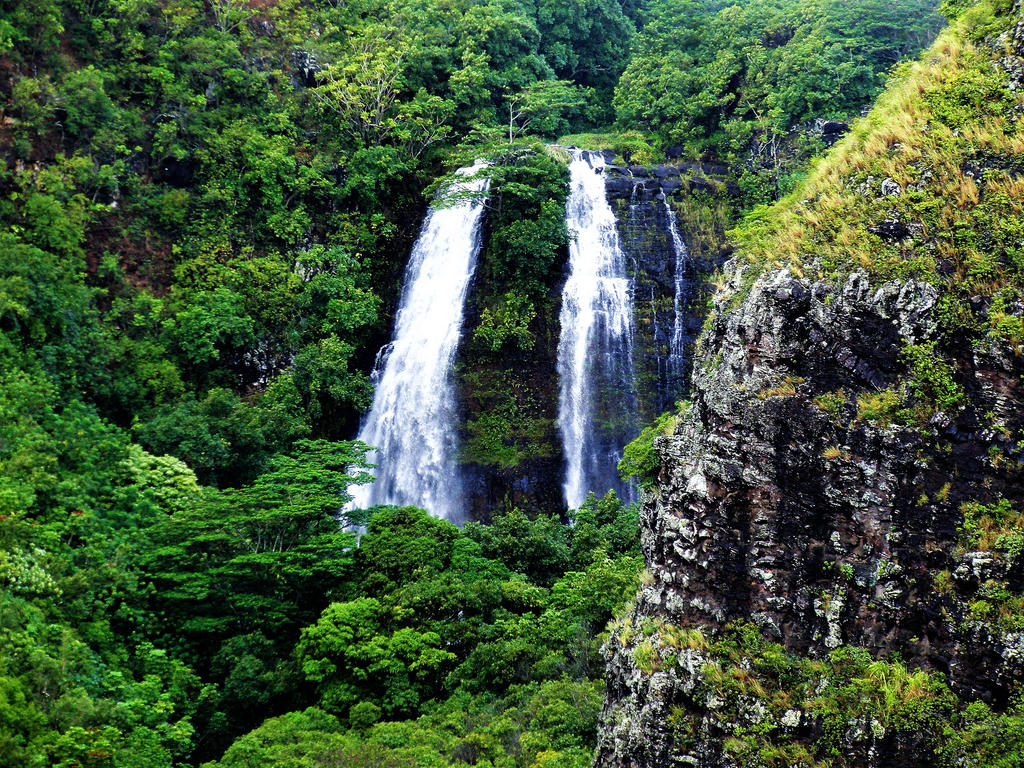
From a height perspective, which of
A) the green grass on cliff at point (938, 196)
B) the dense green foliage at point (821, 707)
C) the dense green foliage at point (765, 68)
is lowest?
the dense green foliage at point (821, 707)

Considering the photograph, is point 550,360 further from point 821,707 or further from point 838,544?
point 821,707

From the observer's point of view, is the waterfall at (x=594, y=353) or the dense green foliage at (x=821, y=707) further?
the waterfall at (x=594, y=353)

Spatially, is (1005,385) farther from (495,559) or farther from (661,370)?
(661,370)

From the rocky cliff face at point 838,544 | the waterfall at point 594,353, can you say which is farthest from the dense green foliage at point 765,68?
the rocky cliff face at point 838,544

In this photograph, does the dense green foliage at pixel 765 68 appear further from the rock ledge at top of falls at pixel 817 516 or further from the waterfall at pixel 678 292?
the rock ledge at top of falls at pixel 817 516

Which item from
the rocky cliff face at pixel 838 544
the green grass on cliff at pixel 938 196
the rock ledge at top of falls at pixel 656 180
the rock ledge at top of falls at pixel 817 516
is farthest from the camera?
the rock ledge at top of falls at pixel 656 180

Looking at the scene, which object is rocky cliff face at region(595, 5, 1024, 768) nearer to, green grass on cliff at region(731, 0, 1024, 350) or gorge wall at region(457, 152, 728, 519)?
green grass on cliff at region(731, 0, 1024, 350)

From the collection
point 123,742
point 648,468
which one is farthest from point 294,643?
point 648,468

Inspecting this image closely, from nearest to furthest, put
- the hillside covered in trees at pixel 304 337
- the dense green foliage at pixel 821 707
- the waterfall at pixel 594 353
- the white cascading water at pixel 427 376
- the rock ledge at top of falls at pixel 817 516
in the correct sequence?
the dense green foliage at pixel 821 707
the rock ledge at top of falls at pixel 817 516
the hillside covered in trees at pixel 304 337
the white cascading water at pixel 427 376
the waterfall at pixel 594 353
